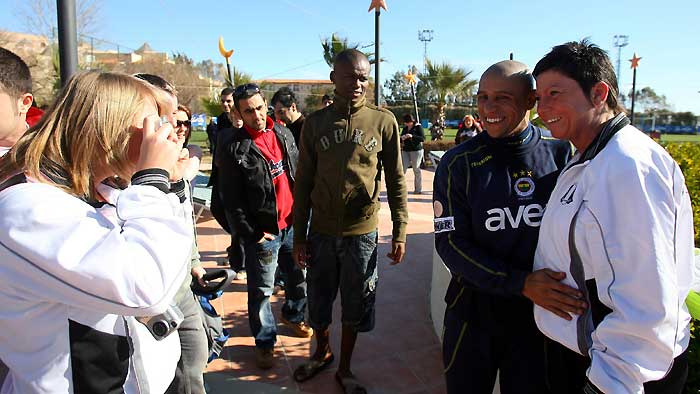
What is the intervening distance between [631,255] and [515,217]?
639 millimetres

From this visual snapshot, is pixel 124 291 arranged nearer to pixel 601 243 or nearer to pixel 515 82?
pixel 601 243

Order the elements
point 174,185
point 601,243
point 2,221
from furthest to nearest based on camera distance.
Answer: point 174,185
point 601,243
point 2,221

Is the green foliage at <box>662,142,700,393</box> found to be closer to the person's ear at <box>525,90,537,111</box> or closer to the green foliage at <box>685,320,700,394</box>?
the green foliage at <box>685,320,700,394</box>

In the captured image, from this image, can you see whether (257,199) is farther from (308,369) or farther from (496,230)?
(496,230)

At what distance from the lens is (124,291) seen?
1.04 meters

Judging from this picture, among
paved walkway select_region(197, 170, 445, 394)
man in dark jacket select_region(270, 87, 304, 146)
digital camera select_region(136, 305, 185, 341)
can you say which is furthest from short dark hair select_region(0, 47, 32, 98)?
man in dark jacket select_region(270, 87, 304, 146)

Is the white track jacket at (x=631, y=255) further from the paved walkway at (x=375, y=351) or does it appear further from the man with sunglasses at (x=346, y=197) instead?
the paved walkway at (x=375, y=351)

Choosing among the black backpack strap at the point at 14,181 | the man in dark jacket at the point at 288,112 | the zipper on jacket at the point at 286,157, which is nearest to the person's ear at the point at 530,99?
the black backpack strap at the point at 14,181

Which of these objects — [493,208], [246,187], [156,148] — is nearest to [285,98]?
[246,187]

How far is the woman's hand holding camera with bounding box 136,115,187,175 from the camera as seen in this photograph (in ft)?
3.97

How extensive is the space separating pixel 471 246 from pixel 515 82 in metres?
0.71

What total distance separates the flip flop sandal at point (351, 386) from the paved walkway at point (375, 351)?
8 cm

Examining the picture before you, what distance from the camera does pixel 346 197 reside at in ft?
9.12

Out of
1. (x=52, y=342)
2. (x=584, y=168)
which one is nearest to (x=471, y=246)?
(x=584, y=168)
